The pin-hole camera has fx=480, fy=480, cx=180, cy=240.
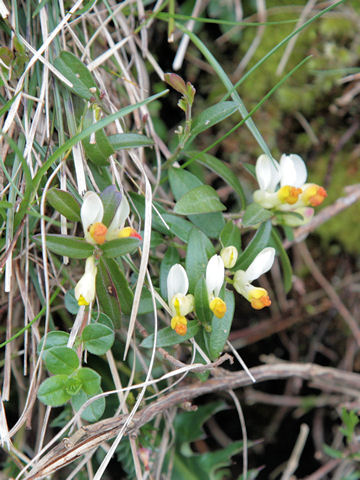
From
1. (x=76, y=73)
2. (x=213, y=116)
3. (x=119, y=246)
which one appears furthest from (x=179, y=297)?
(x=76, y=73)

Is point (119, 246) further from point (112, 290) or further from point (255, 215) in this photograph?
point (255, 215)

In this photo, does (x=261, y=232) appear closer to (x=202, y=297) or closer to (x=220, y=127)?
(x=202, y=297)

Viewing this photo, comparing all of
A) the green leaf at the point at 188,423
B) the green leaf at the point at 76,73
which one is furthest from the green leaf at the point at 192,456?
the green leaf at the point at 76,73

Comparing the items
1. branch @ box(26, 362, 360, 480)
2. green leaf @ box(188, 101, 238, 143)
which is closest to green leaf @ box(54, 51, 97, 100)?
green leaf @ box(188, 101, 238, 143)

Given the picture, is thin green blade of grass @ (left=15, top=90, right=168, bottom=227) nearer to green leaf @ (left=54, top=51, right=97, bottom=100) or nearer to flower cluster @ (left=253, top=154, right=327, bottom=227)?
green leaf @ (left=54, top=51, right=97, bottom=100)

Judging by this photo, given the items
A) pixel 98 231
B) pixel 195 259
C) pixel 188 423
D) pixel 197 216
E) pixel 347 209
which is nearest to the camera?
pixel 98 231

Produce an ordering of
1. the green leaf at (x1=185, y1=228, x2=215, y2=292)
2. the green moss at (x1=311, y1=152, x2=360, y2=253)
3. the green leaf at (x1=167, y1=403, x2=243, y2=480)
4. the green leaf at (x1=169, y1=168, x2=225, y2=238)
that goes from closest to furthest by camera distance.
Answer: the green leaf at (x1=185, y1=228, x2=215, y2=292) → the green leaf at (x1=169, y1=168, x2=225, y2=238) → the green leaf at (x1=167, y1=403, x2=243, y2=480) → the green moss at (x1=311, y1=152, x2=360, y2=253)
